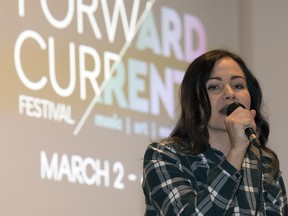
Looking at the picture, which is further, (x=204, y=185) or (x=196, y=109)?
(x=196, y=109)

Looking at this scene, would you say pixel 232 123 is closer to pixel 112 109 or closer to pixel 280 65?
pixel 112 109

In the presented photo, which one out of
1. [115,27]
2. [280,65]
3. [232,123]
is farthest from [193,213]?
[280,65]

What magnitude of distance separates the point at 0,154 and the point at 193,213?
1457 mm

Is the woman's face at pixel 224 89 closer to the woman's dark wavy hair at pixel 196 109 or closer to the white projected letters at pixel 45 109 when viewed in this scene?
the woman's dark wavy hair at pixel 196 109

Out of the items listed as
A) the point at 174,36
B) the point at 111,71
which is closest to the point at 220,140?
the point at 111,71

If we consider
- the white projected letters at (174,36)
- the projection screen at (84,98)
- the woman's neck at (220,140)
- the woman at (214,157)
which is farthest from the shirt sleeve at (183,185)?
the white projected letters at (174,36)

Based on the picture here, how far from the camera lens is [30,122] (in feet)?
12.0

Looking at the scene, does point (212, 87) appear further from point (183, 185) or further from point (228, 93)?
point (183, 185)

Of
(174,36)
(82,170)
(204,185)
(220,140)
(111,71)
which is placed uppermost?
(174,36)

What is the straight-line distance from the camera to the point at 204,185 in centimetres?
246

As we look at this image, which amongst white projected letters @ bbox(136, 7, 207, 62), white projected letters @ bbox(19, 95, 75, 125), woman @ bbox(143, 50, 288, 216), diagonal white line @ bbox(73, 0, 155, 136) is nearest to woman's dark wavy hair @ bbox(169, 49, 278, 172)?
woman @ bbox(143, 50, 288, 216)

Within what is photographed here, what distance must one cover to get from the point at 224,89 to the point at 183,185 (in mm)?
367

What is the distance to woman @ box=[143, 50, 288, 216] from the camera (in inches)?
90.4

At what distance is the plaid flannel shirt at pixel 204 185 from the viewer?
2.28 m
